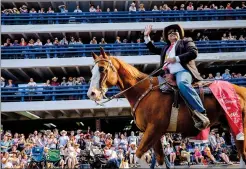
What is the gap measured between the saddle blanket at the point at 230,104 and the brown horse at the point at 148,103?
0.38 feet

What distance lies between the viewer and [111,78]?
5.85 m

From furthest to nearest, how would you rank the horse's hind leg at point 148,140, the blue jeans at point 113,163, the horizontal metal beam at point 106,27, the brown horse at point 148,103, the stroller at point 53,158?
the horizontal metal beam at point 106,27, the stroller at point 53,158, the blue jeans at point 113,163, the brown horse at point 148,103, the horse's hind leg at point 148,140

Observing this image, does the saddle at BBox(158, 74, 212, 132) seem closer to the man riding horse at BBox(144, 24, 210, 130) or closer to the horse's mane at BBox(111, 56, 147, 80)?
the man riding horse at BBox(144, 24, 210, 130)

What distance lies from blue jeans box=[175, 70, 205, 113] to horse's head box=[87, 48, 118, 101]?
1109mm

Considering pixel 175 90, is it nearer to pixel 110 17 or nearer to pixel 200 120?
pixel 200 120

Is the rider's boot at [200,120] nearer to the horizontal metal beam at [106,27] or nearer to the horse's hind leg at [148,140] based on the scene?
the horse's hind leg at [148,140]

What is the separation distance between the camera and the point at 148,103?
18.9 feet

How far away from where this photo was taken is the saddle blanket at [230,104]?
573cm

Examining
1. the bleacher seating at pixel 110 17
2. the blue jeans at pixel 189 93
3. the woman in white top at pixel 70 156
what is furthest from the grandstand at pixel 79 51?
the blue jeans at pixel 189 93

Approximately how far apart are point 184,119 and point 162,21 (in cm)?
2272

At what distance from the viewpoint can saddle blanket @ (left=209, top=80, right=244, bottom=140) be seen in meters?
5.73

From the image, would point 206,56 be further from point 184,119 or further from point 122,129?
point 184,119

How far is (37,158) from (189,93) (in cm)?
1117

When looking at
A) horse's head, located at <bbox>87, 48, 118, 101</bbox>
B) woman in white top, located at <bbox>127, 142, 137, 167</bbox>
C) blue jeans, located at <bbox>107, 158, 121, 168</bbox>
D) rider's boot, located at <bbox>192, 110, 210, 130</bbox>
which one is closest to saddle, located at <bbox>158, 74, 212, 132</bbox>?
rider's boot, located at <bbox>192, 110, 210, 130</bbox>
